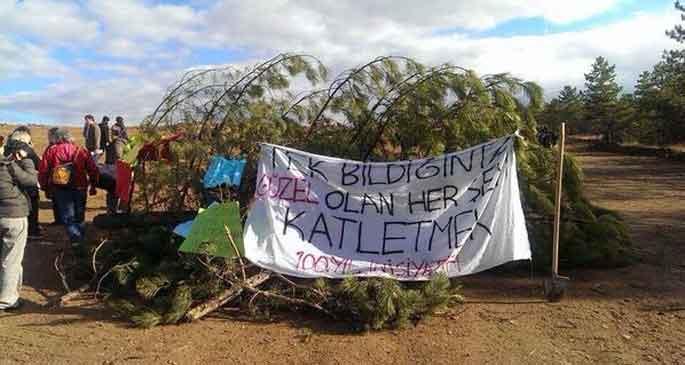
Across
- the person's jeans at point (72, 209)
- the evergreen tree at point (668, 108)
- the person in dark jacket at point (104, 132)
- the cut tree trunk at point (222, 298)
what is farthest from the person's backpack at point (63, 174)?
the evergreen tree at point (668, 108)

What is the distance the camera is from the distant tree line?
92.1 feet

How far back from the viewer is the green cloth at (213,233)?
484 cm

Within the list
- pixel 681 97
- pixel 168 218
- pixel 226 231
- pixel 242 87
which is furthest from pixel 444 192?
pixel 681 97

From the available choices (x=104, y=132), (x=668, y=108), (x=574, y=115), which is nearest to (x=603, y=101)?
(x=574, y=115)

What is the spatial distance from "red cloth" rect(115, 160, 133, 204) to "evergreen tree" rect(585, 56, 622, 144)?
133 ft

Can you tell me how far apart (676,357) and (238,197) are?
14.9 ft

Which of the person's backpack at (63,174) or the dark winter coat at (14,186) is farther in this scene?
the person's backpack at (63,174)

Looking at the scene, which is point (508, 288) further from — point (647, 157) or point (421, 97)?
point (647, 157)

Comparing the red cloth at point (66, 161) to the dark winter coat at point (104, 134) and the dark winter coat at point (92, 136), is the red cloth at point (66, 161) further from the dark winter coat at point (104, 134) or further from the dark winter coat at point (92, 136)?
the dark winter coat at point (104, 134)

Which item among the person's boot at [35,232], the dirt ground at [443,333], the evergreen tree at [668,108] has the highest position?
the evergreen tree at [668,108]

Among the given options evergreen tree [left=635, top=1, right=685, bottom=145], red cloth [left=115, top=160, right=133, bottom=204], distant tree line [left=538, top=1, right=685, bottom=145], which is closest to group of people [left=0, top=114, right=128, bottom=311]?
red cloth [left=115, top=160, right=133, bottom=204]

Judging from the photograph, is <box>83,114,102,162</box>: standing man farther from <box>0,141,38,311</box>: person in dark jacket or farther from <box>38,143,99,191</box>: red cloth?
<box>0,141,38,311</box>: person in dark jacket

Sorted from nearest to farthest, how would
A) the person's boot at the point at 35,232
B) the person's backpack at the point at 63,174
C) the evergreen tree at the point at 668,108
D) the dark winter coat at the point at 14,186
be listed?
the dark winter coat at the point at 14,186 < the person's backpack at the point at 63,174 < the person's boot at the point at 35,232 < the evergreen tree at the point at 668,108

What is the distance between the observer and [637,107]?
35.3 meters
